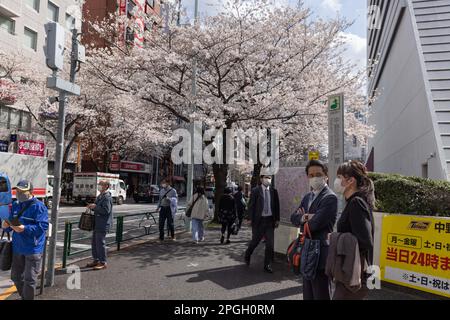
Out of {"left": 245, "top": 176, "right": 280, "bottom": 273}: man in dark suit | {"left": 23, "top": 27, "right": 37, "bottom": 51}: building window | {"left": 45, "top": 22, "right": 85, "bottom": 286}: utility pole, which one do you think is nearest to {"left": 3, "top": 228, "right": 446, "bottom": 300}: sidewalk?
{"left": 245, "top": 176, "right": 280, "bottom": 273}: man in dark suit

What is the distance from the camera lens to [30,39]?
28.2 meters

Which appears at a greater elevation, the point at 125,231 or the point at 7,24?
the point at 7,24

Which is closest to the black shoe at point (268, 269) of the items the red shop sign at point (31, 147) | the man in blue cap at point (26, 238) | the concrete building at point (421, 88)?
→ the man in blue cap at point (26, 238)

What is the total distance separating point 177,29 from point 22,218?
380 inches

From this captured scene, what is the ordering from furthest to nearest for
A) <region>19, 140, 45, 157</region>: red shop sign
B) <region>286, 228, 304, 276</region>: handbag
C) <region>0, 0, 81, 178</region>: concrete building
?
<region>19, 140, 45, 157</region>: red shop sign < <region>0, 0, 81, 178</region>: concrete building < <region>286, 228, 304, 276</region>: handbag

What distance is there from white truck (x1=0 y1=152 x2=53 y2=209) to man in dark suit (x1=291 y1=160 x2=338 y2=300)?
52.0 ft

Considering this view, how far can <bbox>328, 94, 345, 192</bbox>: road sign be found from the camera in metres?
6.60

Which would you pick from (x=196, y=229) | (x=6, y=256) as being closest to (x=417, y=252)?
(x=196, y=229)

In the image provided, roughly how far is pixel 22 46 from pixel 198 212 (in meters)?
24.2

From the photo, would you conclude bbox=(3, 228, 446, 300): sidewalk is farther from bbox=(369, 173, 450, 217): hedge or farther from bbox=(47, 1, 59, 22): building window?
bbox=(47, 1, 59, 22): building window

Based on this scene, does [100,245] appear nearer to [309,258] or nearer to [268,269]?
[268,269]

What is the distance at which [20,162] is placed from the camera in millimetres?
18500

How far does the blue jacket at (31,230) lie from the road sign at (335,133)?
15.6ft

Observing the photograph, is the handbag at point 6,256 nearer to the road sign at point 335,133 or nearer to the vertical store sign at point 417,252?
the road sign at point 335,133
